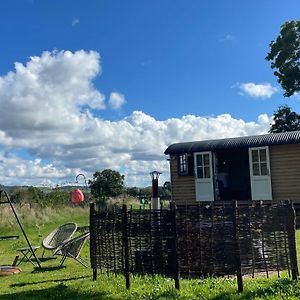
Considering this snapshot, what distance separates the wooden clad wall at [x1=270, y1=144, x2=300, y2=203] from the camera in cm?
1720

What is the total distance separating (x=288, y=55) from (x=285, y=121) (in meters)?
4.51

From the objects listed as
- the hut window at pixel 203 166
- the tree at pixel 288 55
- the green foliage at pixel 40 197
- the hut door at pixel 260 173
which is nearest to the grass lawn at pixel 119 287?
the hut door at pixel 260 173

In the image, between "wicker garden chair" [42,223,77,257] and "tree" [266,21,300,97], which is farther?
"tree" [266,21,300,97]

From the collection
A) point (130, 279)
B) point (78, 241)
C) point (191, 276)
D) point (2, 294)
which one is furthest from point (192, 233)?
point (78, 241)

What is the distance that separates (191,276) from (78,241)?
388 cm

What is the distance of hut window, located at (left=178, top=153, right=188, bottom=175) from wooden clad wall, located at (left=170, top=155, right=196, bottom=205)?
0.19 meters

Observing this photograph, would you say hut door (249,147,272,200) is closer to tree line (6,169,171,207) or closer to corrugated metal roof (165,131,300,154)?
corrugated metal roof (165,131,300,154)

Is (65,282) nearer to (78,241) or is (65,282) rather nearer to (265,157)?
(78,241)

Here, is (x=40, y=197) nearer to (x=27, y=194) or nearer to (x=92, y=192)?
(x=27, y=194)

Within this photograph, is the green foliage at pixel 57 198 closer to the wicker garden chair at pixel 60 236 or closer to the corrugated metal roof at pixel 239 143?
the corrugated metal roof at pixel 239 143

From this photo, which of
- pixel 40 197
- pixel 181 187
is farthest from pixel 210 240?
pixel 40 197

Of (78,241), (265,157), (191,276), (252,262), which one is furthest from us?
(265,157)

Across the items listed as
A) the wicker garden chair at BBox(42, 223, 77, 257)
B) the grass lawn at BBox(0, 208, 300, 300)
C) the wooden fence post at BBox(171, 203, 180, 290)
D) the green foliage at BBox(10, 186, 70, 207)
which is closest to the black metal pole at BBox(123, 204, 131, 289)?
the grass lawn at BBox(0, 208, 300, 300)

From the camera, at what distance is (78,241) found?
10375mm
